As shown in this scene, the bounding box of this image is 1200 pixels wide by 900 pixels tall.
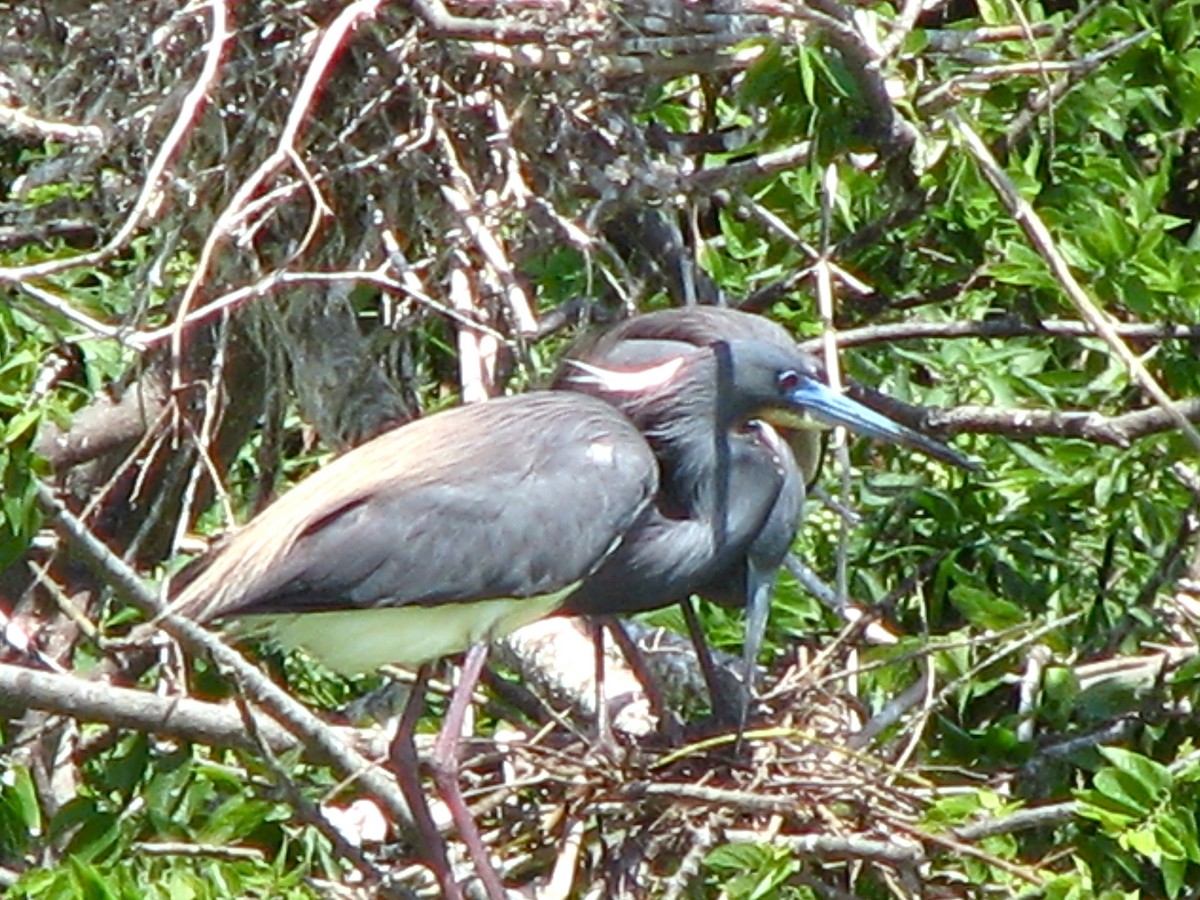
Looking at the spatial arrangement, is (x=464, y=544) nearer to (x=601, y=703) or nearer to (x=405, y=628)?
(x=405, y=628)

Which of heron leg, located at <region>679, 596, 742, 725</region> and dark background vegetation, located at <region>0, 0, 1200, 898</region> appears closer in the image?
dark background vegetation, located at <region>0, 0, 1200, 898</region>

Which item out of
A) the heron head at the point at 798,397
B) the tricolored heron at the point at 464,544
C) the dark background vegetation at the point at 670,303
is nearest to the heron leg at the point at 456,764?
the tricolored heron at the point at 464,544

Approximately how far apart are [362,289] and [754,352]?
620 millimetres

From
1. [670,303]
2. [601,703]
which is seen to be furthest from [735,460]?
[601,703]

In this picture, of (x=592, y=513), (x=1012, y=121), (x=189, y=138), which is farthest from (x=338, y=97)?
(x=1012, y=121)

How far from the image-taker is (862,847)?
3.40m

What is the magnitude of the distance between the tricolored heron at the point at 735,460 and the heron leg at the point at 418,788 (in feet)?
0.87

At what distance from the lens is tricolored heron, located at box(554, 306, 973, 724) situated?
3844 mm

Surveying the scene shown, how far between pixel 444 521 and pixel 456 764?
A: 1.12 feet

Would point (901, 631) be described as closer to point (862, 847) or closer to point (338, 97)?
point (862, 847)

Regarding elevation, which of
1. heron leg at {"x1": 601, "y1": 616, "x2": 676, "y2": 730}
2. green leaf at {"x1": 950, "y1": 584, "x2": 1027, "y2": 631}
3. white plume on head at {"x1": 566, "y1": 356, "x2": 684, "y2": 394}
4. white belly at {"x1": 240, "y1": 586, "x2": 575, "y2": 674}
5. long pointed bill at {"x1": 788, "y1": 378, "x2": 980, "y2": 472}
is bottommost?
heron leg at {"x1": 601, "y1": 616, "x2": 676, "y2": 730}

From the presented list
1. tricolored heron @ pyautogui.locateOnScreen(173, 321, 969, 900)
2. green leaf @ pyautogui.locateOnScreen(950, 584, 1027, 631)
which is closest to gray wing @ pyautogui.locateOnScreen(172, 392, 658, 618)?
tricolored heron @ pyautogui.locateOnScreen(173, 321, 969, 900)

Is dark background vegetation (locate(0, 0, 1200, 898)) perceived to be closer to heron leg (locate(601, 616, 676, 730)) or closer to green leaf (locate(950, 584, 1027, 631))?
green leaf (locate(950, 584, 1027, 631))

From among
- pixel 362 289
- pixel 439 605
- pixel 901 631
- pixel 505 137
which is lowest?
pixel 901 631
